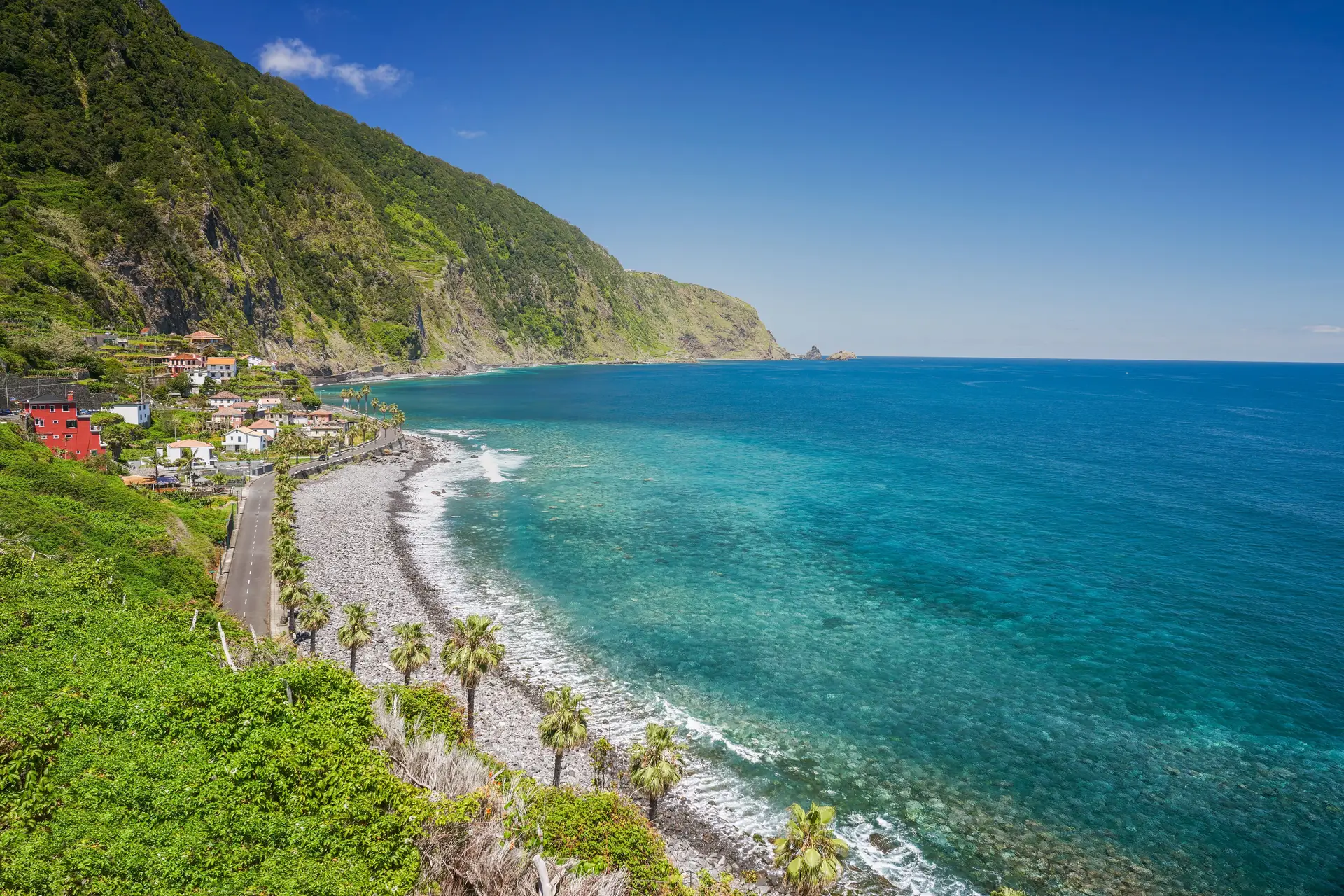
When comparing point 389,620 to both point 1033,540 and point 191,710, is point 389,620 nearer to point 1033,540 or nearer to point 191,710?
point 191,710

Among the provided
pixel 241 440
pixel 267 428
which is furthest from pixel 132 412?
pixel 267 428

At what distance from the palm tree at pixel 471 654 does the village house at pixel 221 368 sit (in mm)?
135579

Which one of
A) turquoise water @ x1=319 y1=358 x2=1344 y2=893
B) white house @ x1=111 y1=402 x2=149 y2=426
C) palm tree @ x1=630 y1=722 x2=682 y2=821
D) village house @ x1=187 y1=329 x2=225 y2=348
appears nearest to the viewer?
palm tree @ x1=630 y1=722 x2=682 y2=821

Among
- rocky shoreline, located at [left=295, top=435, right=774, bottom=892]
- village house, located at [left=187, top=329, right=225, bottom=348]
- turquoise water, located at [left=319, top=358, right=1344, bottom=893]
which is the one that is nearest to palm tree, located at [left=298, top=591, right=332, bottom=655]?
rocky shoreline, located at [left=295, top=435, right=774, bottom=892]

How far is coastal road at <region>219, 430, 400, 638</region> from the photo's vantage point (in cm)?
4616

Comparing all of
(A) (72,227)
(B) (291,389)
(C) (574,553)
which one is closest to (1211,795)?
(C) (574,553)

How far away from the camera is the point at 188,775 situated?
64.7ft

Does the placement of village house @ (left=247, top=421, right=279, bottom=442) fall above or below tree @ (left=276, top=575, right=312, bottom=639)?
above

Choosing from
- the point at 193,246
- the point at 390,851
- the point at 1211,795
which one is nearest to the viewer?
the point at 390,851

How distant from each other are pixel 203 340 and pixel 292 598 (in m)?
144

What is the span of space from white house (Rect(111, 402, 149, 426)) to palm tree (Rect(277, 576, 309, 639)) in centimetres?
7177

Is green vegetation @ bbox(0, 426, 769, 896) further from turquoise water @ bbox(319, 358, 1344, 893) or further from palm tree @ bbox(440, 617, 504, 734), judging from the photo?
turquoise water @ bbox(319, 358, 1344, 893)

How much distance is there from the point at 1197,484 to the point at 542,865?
113m

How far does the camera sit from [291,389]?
484 feet
